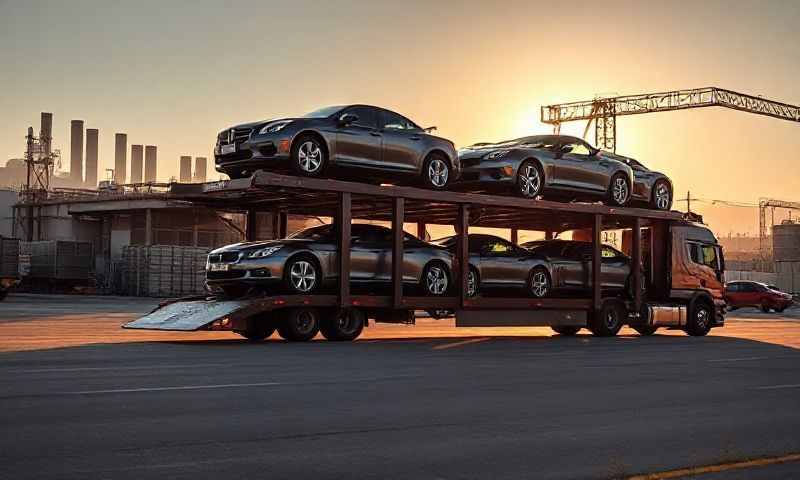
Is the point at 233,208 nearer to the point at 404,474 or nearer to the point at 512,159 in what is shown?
the point at 512,159

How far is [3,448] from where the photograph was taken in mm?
6758

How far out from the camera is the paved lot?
22.2ft

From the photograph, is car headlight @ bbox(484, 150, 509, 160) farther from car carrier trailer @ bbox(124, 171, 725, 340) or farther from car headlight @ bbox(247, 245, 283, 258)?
car headlight @ bbox(247, 245, 283, 258)

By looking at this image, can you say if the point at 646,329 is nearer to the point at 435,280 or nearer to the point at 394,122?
the point at 435,280

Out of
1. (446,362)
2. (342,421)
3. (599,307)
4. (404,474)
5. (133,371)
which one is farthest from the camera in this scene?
(599,307)

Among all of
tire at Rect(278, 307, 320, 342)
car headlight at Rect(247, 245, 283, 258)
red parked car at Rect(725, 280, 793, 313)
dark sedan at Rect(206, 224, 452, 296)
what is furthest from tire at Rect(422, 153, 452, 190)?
red parked car at Rect(725, 280, 793, 313)

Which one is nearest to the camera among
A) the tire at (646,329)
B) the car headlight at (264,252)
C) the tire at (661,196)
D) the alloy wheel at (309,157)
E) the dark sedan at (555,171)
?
the car headlight at (264,252)

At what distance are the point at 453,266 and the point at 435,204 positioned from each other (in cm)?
126

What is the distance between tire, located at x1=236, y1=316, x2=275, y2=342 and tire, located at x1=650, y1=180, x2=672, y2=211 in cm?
1068

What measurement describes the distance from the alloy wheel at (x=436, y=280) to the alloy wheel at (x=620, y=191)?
5.51 m

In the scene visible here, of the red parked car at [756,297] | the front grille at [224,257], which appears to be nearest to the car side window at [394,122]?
the front grille at [224,257]

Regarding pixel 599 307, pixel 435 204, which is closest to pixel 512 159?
pixel 435 204

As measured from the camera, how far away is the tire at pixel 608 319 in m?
23.6

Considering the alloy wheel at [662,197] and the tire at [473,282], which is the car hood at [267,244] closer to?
the tire at [473,282]
